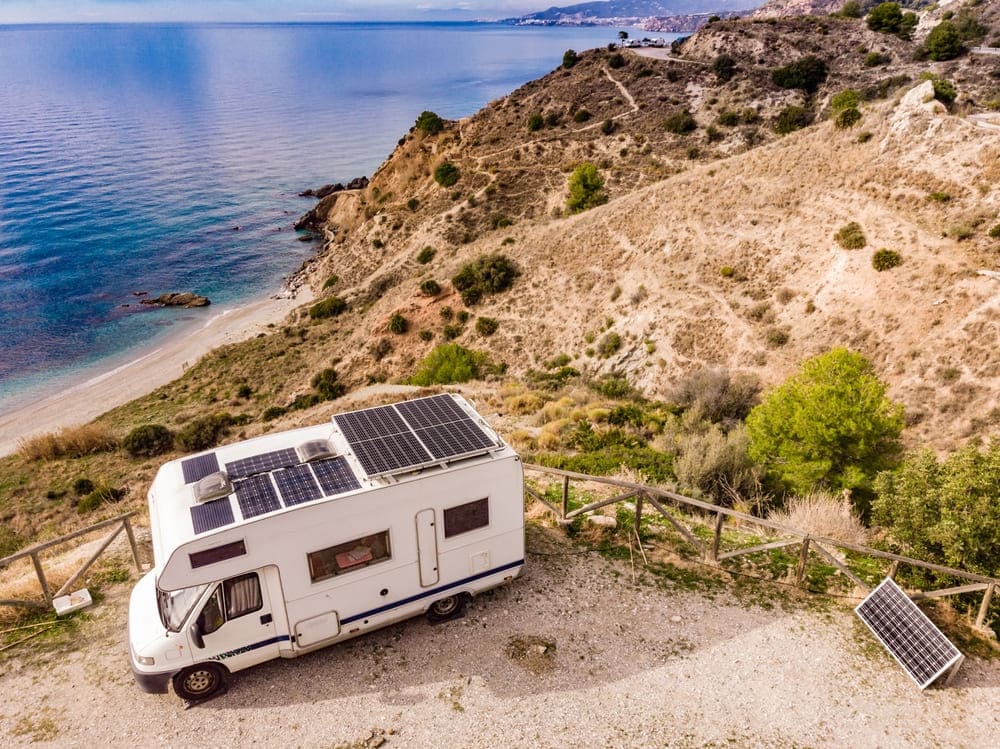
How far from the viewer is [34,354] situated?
52.7 meters

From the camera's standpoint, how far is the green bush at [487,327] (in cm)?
4262

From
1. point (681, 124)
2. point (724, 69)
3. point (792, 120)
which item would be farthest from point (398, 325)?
point (724, 69)

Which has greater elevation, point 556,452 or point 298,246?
point 556,452

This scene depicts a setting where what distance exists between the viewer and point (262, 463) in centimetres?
1017

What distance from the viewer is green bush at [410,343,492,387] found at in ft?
126

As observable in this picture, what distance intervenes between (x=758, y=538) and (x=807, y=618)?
9.09 feet

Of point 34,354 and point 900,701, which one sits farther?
point 34,354

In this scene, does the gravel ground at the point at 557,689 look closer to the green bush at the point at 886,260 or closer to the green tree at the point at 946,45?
the green bush at the point at 886,260

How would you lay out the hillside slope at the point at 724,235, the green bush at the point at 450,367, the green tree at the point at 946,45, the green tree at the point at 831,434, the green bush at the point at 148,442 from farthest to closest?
the green tree at the point at 946,45, the green bush at the point at 450,367, the green bush at the point at 148,442, the hillside slope at the point at 724,235, the green tree at the point at 831,434

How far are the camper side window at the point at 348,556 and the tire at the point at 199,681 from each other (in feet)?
7.26

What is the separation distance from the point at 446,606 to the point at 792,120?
6380cm

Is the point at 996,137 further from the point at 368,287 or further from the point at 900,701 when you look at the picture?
the point at 368,287

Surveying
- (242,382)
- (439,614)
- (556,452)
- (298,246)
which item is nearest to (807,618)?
(439,614)

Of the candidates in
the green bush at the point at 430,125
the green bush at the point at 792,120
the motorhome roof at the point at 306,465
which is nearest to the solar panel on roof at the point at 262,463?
the motorhome roof at the point at 306,465
